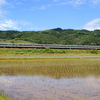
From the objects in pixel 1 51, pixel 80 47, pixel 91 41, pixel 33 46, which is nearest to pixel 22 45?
pixel 33 46

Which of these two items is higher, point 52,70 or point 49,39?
point 49,39

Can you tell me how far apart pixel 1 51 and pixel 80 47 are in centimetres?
3010

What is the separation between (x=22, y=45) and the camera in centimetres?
5612

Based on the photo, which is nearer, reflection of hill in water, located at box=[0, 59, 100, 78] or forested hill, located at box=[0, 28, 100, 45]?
reflection of hill in water, located at box=[0, 59, 100, 78]

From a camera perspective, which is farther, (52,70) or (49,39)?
(49,39)

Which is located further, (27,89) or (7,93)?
(27,89)

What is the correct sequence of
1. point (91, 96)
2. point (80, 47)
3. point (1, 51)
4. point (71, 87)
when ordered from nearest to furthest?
point (91, 96), point (71, 87), point (1, 51), point (80, 47)

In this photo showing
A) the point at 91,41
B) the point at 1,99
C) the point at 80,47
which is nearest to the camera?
the point at 1,99

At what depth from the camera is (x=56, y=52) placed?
51.8 m

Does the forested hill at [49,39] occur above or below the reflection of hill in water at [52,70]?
above

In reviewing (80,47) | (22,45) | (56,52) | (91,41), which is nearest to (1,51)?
(22,45)

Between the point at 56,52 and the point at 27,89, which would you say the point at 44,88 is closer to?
the point at 27,89

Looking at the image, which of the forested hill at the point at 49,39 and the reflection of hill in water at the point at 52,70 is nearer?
the reflection of hill in water at the point at 52,70

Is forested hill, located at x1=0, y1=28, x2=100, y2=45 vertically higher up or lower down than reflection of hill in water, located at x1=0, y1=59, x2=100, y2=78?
higher up
